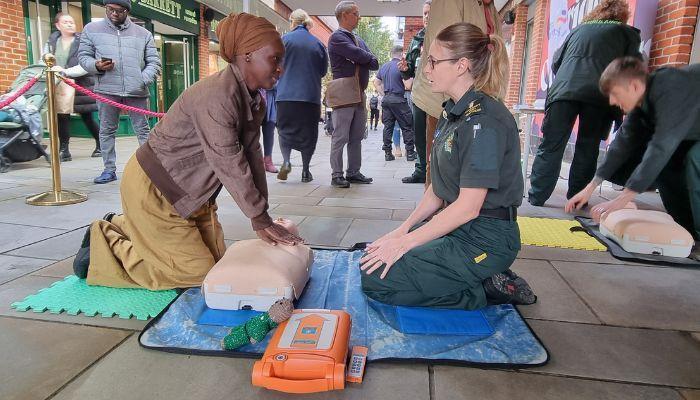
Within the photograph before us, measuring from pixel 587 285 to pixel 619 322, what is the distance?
1.46 feet

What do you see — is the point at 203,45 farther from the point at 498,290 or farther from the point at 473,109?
the point at 498,290

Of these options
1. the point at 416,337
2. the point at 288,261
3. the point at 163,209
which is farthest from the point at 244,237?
the point at 416,337

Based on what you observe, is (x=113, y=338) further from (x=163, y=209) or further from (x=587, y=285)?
(x=587, y=285)

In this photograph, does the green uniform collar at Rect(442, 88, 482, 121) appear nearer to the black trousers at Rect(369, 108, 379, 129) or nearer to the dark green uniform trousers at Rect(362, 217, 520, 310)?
the dark green uniform trousers at Rect(362, 217, 520, 310)

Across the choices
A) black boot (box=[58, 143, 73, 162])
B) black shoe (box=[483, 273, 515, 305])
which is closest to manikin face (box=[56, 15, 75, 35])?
black boot (box=[58, 143, 73, 162])

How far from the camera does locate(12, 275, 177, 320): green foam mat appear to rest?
197cm

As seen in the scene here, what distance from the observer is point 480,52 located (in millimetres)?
1933

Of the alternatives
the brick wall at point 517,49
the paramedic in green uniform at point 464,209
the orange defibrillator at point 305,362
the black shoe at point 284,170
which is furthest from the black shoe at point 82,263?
the brick wall at point 517,49

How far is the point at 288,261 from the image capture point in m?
2.05

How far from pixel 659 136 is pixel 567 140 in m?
1.22

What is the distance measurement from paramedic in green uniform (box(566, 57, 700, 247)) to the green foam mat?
2.68 metres

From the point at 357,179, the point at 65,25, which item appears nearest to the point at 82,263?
the point at 357,179

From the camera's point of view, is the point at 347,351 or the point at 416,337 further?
the point at 416,337

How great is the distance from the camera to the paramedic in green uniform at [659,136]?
296 cm
